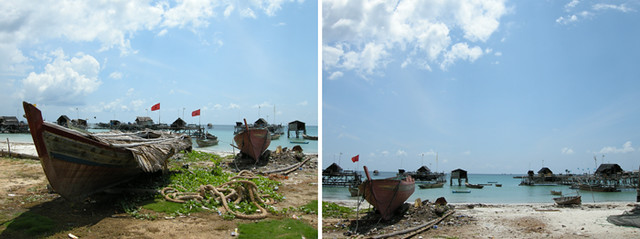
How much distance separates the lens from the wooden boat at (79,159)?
15.9ft

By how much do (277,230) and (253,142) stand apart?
29.4 ft

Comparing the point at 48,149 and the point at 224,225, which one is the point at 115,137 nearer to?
the point at 48,149

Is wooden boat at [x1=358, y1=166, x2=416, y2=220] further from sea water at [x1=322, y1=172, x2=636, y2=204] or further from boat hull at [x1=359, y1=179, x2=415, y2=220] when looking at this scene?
sea water at [x1=322, y1=172, x2=636, y2=204]

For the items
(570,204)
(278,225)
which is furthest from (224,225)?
(570,204)

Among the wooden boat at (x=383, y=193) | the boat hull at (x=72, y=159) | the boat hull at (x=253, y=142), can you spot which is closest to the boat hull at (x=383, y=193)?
the wooden boat at (x=383, y=193)

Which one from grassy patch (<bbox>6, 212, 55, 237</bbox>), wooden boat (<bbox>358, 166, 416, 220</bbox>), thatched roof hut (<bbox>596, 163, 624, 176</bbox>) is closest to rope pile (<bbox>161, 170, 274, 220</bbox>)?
grassy patch (<bbox>6, 212, 55, 237</bbox>)

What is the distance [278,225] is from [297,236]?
1.79 feet

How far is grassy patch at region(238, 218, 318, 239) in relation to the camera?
489cm

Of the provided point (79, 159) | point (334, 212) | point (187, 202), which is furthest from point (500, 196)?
point (79, 159)

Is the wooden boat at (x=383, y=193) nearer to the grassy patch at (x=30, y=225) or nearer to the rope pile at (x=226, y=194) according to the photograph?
the rope pile at (x=226, y=194)

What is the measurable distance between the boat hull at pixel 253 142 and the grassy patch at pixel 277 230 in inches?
331

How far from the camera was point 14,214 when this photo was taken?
4809 mm

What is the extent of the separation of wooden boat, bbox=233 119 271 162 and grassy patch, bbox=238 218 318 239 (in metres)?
8.42

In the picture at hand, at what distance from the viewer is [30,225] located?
436 centimetres
